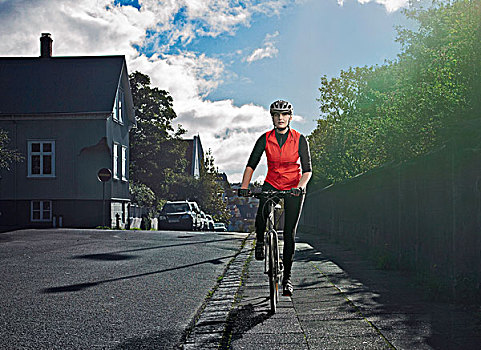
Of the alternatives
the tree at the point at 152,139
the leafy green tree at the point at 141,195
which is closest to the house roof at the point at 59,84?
the leafy green tree at the point at 141,195

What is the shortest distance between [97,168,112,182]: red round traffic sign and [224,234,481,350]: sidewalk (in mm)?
23028

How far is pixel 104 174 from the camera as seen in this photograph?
30.5 meters

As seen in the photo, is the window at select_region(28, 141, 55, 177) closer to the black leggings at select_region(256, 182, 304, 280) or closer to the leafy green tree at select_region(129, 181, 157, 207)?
the leafy green tree at select_region(129, 181, 157, 207)

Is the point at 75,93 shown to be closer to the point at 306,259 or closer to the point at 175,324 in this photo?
the point at 306,259

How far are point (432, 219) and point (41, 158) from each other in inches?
1038

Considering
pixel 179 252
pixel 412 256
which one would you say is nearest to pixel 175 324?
pixel 412 256

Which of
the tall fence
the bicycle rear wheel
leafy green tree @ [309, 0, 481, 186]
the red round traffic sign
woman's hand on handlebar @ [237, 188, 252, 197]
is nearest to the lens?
the bicycle rear wheel

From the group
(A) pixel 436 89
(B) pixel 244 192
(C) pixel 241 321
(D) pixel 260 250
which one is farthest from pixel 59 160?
(C) pixel 241 321

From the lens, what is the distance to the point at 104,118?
1224 inches

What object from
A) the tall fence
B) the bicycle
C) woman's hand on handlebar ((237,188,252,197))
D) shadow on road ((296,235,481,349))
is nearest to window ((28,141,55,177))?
the tall fence

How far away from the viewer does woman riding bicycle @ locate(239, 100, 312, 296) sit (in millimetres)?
6164

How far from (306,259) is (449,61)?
176 inches

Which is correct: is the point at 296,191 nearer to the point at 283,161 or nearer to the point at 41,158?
the point at 283,161

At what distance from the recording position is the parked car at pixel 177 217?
105ft
